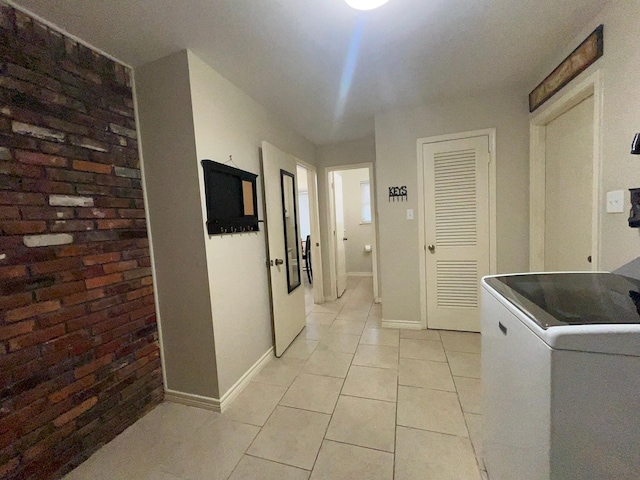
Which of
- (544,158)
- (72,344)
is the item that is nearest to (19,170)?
(72,344)

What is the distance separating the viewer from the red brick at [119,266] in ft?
5.14

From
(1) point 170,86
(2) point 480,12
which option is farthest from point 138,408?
(2) point 480,12

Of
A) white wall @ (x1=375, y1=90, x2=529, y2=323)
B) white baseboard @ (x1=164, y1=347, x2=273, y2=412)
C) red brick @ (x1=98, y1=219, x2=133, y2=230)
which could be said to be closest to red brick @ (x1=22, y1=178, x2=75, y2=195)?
red brick @ (x1=98, y1=219, x2=133, y2=230)

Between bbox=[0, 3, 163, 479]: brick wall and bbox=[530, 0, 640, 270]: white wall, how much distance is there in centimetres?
279

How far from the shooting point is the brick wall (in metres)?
1.20

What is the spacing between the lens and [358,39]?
1.59 m

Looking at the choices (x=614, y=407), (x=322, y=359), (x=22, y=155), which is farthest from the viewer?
(x=322, y=359)

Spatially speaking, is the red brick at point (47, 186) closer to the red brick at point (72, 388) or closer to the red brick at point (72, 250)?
the red brick at point (72, 250)

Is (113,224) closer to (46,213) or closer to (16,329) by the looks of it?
(46,213)

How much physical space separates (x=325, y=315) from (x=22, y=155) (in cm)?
Answer: 298

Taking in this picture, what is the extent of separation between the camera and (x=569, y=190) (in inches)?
75.5

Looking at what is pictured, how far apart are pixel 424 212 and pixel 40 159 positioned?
286cm

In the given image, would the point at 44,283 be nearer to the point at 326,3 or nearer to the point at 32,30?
the point at 32,30

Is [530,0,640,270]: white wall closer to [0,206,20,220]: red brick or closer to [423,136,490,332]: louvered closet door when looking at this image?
[423,136,490,332]: louvered closet door
